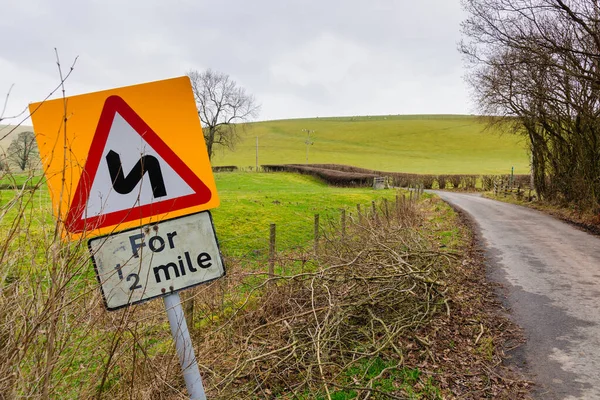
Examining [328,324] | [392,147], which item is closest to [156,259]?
[328,324]

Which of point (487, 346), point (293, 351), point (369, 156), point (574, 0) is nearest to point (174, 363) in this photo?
point (293, 351)

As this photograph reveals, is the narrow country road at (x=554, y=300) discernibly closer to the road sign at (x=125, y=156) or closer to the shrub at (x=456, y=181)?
the road sign at (x=125, y=156)

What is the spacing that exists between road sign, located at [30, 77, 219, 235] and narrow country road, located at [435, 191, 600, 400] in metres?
3.96

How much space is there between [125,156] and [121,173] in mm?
87

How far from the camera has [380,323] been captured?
5156 millimetres

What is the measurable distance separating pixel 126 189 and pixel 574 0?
16.9 m

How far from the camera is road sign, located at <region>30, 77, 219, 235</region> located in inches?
76.4

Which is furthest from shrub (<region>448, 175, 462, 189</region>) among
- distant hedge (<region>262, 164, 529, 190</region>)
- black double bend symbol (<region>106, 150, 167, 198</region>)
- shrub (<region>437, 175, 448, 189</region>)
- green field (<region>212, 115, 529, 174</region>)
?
black double bend symbol (<region>106, 150, 167, 198</region>)

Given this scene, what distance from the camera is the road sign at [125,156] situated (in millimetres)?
1941

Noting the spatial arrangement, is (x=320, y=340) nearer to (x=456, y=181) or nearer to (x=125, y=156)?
(x=125, y=156)

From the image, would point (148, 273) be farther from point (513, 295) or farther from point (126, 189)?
point (513, 295)

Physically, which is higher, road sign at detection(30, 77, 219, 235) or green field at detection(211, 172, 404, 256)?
road sign at detection(30, 77, 219, 235)

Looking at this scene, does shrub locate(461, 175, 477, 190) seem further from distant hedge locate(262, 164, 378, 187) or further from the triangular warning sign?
the triangular warning sign

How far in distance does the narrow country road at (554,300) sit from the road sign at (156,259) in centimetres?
368
